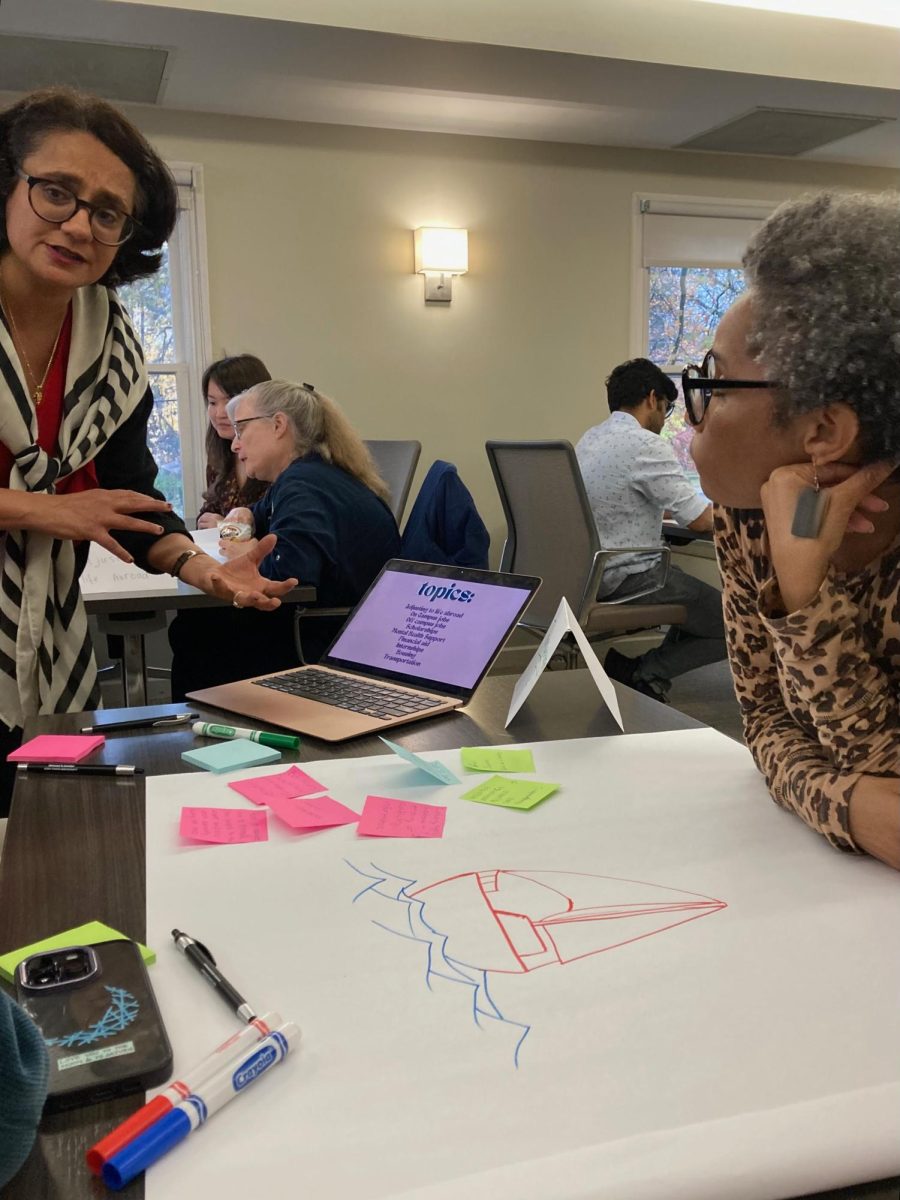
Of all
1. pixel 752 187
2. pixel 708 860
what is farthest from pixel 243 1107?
pixel 752 187

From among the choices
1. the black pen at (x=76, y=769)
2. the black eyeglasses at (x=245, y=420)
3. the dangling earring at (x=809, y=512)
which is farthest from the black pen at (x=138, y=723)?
the black eyeglasses at (x=245, y=420)

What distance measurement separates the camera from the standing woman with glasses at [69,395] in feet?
4.22

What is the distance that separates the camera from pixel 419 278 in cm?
433

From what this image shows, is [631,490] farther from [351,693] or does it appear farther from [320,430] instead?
[351,693]

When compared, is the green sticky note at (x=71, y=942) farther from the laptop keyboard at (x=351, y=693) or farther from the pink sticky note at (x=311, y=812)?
the laptop keyboard at (x=351, y=693)

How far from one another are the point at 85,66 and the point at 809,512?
3.47 m

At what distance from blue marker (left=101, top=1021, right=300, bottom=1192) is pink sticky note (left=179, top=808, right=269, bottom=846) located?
0.95ft

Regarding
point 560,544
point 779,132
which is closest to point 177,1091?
point 560,544

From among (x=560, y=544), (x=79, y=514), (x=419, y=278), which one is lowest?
(x=560, y=544)

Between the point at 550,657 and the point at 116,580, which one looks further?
the point at 116,580

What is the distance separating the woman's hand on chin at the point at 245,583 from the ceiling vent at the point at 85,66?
2.49 metres

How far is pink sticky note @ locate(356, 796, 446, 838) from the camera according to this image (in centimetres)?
83

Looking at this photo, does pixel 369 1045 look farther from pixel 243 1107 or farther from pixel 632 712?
pixel 632 712

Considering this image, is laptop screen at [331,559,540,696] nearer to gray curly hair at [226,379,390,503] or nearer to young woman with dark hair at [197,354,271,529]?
gray curly hair at [226,379,390,503]
